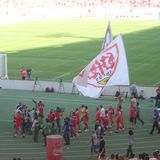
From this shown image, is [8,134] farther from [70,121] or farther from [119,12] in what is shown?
[119,12]

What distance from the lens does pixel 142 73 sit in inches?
1428

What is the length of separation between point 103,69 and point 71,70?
19.5 m

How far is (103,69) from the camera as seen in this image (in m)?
18.4

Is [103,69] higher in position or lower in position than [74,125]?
higher

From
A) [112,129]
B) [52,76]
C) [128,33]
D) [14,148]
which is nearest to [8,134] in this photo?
[14,148]

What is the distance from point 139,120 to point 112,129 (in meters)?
1.42

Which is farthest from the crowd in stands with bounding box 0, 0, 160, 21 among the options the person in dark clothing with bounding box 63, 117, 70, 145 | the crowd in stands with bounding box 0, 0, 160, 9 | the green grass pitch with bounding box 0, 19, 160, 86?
the person in dark clothing with bounding box 63, 117, 70, 145

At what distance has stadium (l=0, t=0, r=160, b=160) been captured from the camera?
20.0m

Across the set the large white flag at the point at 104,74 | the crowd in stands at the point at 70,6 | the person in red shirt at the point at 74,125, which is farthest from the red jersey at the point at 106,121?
the crowd in stands at the point at 70,6

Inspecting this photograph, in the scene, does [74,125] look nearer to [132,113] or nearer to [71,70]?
[132,113]

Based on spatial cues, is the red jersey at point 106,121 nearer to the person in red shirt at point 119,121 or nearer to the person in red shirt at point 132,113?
the person in red shirt at point 119,121

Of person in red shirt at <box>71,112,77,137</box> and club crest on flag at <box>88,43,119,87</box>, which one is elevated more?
club crest on flag at <box>88,43,119,87</box>

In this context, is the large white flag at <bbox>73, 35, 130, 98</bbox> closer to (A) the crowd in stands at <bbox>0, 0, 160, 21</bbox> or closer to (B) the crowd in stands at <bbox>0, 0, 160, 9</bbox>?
(A) the crowd in stands at <bbox>0, 0, 160, 21</bbox>

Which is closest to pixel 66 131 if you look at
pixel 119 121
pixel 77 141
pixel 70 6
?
pixel 77 141
